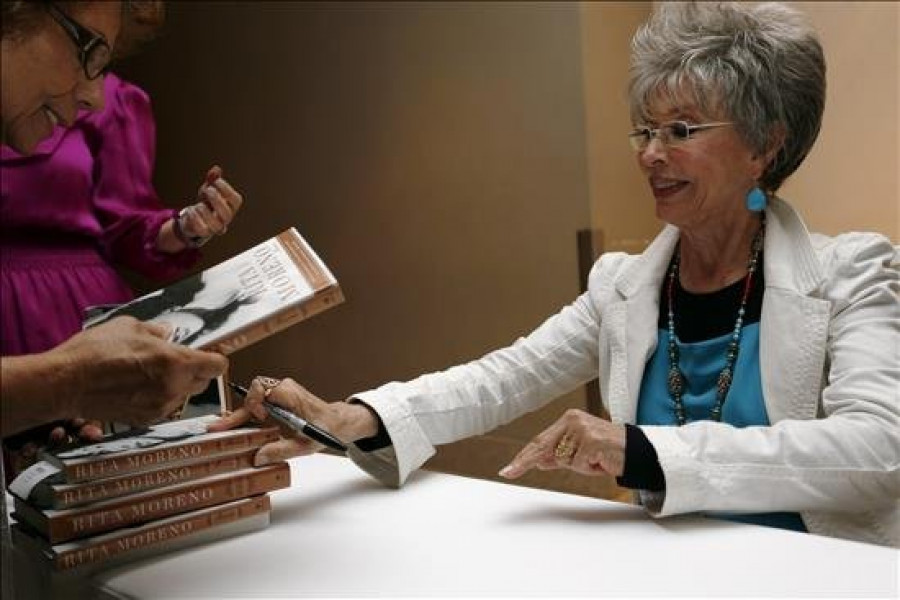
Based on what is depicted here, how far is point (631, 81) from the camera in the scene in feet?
5.26

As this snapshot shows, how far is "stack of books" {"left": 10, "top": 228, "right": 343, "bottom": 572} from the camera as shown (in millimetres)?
999

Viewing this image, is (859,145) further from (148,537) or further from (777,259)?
(148,537)

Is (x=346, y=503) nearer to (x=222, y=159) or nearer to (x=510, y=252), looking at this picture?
(x=510, y=252)

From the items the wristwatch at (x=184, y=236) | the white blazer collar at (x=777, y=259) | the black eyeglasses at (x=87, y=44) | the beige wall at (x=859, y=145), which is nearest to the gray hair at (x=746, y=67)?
the white blazer collar at (x=777, y=259)

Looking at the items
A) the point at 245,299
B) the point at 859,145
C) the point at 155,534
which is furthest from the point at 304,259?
the point at 859,145

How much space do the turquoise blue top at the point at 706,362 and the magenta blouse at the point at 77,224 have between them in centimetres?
92

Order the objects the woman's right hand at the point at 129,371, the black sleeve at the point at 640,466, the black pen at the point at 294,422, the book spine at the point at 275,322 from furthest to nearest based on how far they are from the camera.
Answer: the black pen at the point at 294,422
the black sleeve at the point at 640,466
the book spine at the point at 275,322
the woman's right hand at the point at 129,371

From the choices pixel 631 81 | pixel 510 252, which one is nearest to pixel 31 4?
pixel 631 81

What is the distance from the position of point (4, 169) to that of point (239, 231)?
243 cm

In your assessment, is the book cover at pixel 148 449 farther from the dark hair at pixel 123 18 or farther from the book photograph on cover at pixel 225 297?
the dark hair at pixel 123 18

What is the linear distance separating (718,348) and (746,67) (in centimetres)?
48

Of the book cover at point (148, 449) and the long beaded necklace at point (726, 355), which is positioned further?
the long beaded necklace at point (726, 355)

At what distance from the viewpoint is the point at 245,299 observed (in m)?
1.05

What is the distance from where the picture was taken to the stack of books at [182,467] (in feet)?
3.28
